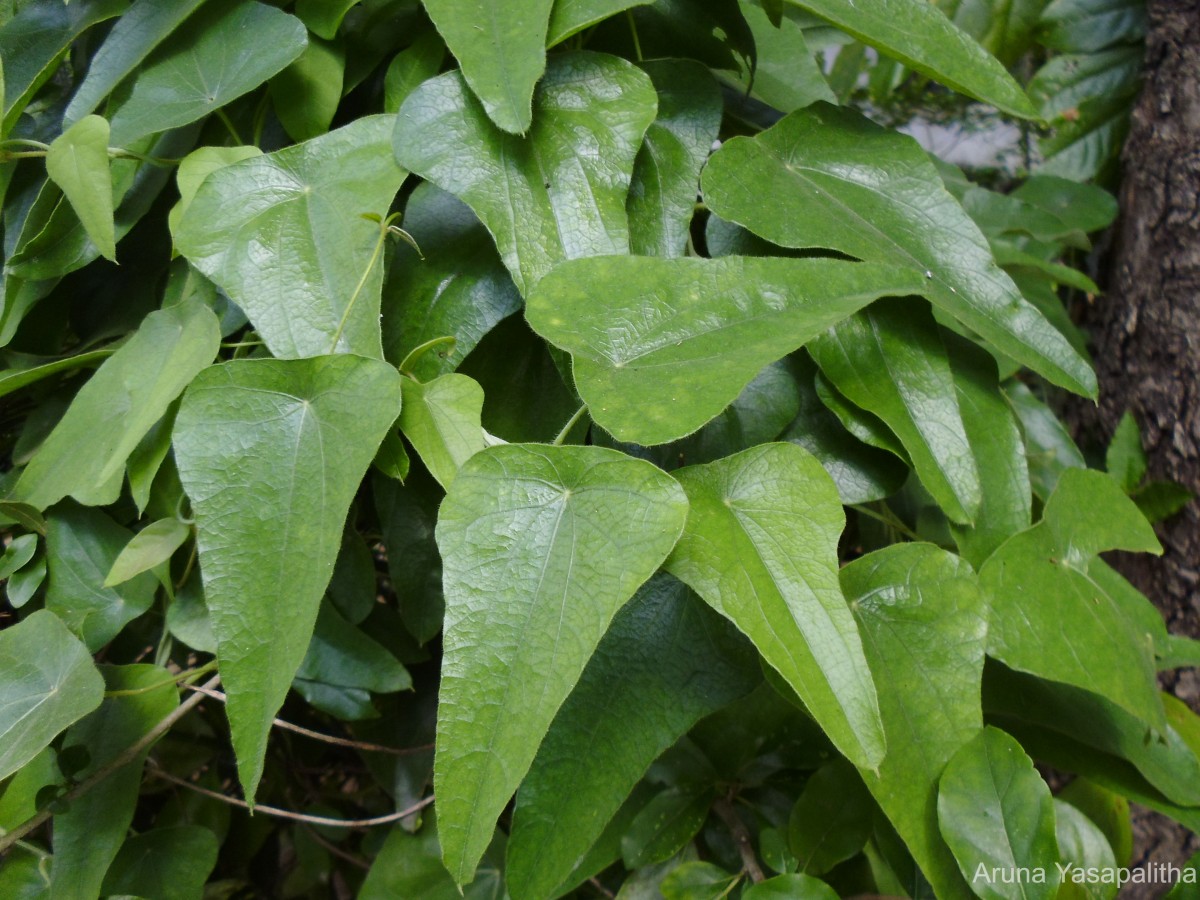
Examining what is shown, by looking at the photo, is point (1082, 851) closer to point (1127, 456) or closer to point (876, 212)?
point (876, 212)

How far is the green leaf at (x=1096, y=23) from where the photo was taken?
97 centimetres

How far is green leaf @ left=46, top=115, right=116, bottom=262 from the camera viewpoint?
427mm

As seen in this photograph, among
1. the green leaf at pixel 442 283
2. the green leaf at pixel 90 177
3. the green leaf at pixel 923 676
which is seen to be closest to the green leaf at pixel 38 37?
the green leaf at pixel 90 177

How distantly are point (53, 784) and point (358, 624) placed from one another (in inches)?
7.4

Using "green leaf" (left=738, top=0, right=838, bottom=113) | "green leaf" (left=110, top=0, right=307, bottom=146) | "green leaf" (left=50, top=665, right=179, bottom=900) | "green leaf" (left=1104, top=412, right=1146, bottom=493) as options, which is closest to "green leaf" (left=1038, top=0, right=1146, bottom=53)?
"green leaf" (left=1104, top=412, right=1146, bottom=493)

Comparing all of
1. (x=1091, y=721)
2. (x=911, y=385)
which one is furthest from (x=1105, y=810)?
(x=911, y=385)

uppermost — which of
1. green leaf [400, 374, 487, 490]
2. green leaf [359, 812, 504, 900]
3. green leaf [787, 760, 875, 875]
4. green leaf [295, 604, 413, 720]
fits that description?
green leaf [400, 374, 487, 490]

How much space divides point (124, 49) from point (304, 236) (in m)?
0.20

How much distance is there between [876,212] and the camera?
485 millimetres

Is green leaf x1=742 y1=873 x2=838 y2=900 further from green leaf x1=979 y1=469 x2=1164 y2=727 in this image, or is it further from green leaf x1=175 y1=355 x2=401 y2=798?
green leaf x1=175 y1=355 x2=401 y2=798

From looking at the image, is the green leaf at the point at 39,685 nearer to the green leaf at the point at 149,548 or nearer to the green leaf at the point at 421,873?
the green leaf at the point at 149,548

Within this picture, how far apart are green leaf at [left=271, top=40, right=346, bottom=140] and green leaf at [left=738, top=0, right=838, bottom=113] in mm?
278

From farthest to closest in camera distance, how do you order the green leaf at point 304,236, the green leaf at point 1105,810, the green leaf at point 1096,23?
the green leaf at point 1096,23
the green leaf at point 1105,810
the green leaf at point 304,236

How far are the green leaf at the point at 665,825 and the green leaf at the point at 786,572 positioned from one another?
0.27m
